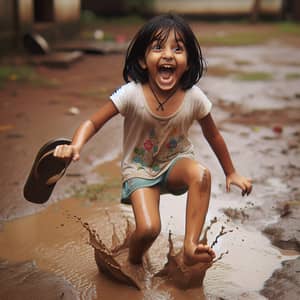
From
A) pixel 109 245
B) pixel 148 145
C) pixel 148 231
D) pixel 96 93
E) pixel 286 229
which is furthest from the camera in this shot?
pixel 96 93

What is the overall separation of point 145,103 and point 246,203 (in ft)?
5.39

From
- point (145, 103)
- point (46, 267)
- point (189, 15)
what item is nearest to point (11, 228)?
point (46, 267)

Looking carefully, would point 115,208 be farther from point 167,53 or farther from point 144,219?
point 167,53

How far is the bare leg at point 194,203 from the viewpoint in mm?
3059

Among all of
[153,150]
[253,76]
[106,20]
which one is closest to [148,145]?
[153,150]

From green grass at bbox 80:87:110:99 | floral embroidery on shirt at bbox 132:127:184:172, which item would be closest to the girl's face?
floral embroidery on shirt at bbox 132:127:184:172

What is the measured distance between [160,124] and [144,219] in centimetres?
50

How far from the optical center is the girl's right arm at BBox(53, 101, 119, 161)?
2986 millimetres

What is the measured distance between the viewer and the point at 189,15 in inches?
862

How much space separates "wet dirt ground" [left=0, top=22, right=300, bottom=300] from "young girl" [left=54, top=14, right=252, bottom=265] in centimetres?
41

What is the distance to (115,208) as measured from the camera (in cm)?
447

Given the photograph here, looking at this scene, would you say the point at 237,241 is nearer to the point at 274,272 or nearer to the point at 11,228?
the point at 274,272

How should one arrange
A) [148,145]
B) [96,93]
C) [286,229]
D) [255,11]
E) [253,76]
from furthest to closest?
[255,11] < [253,76] < [96,93] < [286,229] < [148,145]

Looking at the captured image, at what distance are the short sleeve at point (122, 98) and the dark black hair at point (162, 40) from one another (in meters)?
0.10
